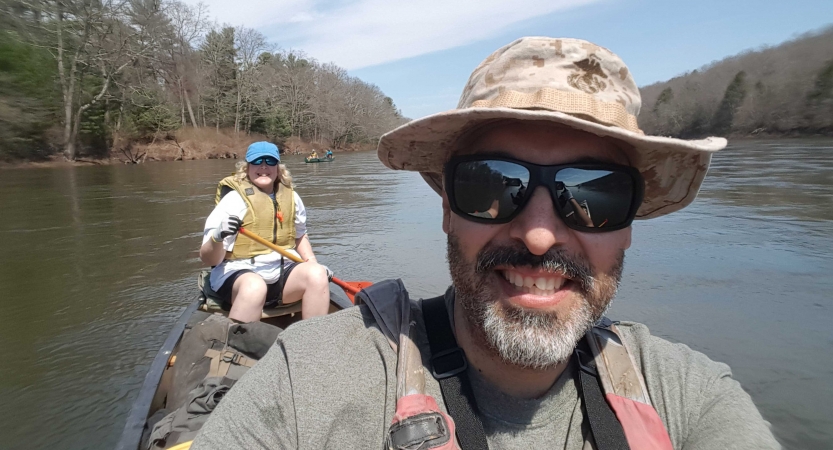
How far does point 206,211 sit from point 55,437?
9.78m

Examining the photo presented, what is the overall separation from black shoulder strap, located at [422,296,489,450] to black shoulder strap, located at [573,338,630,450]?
0.28 metres

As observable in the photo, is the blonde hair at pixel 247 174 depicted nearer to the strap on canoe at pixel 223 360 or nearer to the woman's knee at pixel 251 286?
the woman's knee at pixel 251 286

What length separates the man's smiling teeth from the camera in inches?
53.2

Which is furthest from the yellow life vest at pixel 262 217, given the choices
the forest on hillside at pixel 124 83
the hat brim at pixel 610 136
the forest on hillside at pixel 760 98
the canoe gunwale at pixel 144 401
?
the forest on hillside at pixel 760 98

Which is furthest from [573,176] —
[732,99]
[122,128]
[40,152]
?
[732,99]

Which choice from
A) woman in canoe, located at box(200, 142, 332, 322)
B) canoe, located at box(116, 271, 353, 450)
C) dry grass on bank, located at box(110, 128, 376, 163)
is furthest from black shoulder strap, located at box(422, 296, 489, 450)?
dry grass on bank, located at box(110, 128, 376, 163)

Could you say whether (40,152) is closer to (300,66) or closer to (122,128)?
(122,128)

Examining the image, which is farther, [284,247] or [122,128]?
[122,128]

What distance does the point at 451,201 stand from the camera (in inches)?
57.2

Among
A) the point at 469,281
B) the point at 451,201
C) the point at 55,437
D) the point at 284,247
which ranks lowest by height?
the point at 55,437

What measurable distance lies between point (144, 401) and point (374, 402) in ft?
6.31

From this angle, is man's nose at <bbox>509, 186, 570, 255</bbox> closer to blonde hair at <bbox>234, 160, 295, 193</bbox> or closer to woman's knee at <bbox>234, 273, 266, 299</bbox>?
woman's knee at <bbox>234, 273, 266, 299</bbox>

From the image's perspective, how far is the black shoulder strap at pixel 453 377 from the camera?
1.26 m

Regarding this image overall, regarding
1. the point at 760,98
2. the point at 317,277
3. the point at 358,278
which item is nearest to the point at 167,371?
the point at 317,277
